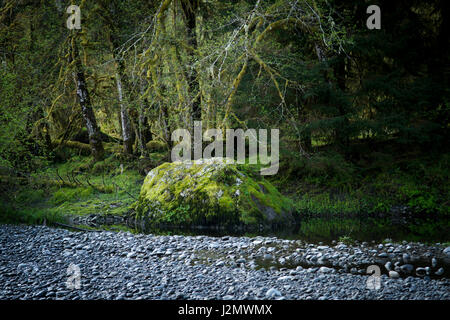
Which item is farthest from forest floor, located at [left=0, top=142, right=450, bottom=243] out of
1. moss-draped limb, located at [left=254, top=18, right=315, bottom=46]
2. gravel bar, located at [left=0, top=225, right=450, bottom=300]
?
moss-draped limb, located at [left=254, top=18, right=315, bottom=46]

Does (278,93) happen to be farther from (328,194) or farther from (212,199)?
(212,199)

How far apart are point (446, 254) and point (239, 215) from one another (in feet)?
12.8

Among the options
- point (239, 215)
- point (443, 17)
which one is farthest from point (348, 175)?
point (443, 17)

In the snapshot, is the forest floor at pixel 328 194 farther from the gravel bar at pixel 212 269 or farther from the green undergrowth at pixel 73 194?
the gravel bar at pixel 212 269

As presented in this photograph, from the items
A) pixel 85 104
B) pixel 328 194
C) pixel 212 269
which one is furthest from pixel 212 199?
pixel 85 104

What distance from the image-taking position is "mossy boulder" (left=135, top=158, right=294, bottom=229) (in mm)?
7941

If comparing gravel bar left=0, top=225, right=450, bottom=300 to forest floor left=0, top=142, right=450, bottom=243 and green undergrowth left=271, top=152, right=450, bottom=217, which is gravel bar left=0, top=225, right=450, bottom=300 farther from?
green undergrowth left=271, top=152, right=450, bottom=217

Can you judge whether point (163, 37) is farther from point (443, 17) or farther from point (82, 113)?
point (443, 17)

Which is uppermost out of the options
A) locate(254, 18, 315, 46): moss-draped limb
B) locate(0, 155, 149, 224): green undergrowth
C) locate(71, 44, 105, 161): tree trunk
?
locate(254, 18, 315, 46): moss-draped limb

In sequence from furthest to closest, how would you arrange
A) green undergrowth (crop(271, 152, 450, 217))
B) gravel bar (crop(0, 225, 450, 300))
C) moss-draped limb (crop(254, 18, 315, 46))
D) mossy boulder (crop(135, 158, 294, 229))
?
green undergrowth (crop(271, 152, 450, 217))
moss-draped limb (crop(254, 18, 315, 46))
mossy boulder (crop(135, 158, 294, 229))
gravel bar (crop(0, 225, 450, 300))

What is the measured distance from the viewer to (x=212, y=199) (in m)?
8.07

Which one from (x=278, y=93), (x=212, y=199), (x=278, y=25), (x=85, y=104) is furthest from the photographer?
(x=85, y=104)

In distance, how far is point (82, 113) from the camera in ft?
42.6

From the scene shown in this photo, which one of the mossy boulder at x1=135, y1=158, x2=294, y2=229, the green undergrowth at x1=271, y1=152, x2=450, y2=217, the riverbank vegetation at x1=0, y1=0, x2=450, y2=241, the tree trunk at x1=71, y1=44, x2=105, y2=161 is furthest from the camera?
the tree trunk at x1=71, y1=44, x2=105, y2=161
